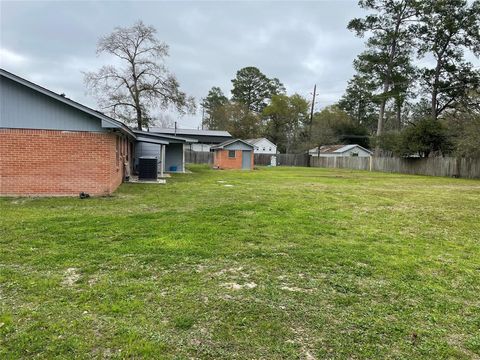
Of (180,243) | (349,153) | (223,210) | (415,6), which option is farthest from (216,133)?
(180,243)

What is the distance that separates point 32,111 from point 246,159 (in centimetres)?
2450

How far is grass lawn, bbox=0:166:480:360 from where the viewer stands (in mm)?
3010

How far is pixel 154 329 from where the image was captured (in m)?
3.19

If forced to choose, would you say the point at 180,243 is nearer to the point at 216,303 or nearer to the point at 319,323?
the point at 216,303

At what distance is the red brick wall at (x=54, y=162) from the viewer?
1087 cm

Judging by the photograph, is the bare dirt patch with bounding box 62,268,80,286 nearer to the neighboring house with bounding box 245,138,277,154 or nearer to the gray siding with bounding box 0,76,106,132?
the gray siding with bounding box 0,76,106,132

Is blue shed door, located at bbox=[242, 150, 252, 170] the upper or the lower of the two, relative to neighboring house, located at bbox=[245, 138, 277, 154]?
lower

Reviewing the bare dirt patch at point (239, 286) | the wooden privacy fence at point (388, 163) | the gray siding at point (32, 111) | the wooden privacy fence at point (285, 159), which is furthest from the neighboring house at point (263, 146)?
the bare dirt patch at point (239, 286)

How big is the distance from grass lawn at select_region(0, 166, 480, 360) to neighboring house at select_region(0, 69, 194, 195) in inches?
126

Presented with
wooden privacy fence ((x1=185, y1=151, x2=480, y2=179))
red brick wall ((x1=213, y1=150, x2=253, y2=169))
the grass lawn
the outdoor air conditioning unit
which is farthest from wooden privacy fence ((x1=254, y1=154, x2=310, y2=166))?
the grass lawn

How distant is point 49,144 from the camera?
11.0 meters

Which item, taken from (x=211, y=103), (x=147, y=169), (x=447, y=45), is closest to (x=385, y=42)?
(x=447, y=45)

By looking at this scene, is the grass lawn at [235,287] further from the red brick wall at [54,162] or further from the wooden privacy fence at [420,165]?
the wooden privacy fence at [420,165]

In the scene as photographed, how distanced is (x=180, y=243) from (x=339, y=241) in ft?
8.73
